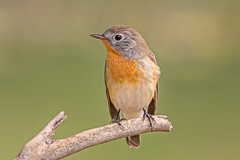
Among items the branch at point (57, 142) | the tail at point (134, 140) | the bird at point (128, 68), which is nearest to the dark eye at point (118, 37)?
the bird at point (128, 68)

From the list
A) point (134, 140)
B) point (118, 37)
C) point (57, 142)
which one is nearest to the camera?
point (57, 142)

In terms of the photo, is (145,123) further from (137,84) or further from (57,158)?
(57,158)

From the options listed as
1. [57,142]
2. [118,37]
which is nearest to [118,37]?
[118,37]

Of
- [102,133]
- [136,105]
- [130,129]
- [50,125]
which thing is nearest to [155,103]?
[136,105]

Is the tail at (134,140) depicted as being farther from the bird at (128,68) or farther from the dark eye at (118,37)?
the dark eye at (118,37)

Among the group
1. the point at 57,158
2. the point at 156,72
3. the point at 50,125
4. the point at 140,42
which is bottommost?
the point at 57,158

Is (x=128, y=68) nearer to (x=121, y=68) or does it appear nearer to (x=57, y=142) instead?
(x=121, y=68)

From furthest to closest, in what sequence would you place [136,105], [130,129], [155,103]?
1. [155,103]
2. [136,105]
3. [130,129]
